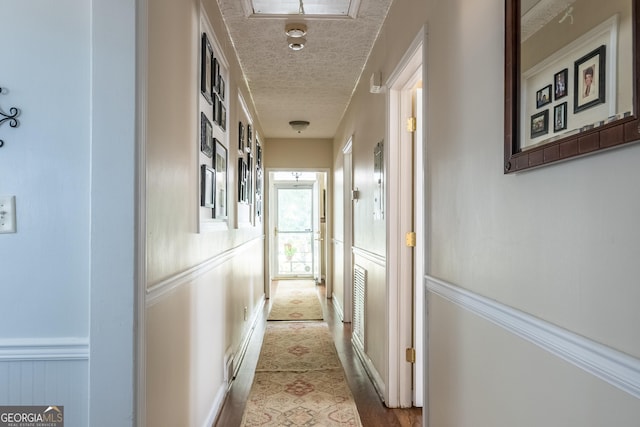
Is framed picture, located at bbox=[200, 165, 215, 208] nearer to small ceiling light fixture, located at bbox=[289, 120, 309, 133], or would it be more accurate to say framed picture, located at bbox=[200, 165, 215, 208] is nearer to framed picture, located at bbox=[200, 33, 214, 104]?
framed picture, located at bbox=[200, 33, 214, 104]

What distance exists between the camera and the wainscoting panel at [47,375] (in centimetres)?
129

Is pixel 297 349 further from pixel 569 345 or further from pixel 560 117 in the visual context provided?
pixel 560 117

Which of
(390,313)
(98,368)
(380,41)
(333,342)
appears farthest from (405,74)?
(333,342)

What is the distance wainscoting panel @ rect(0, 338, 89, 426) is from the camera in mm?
1292

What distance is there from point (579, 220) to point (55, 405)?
1.50 m

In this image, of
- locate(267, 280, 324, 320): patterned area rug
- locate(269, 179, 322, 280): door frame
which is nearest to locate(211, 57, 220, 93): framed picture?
locate(267, 280, 324, 320): patterned area rug

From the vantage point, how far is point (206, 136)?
221 cm

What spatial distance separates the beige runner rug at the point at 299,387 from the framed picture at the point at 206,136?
1576 mm

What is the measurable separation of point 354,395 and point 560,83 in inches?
101

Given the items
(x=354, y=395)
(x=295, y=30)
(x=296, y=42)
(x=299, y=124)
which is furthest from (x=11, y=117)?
(x=299, y=124)

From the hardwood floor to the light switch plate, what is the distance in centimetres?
171

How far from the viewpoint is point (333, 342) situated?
13.9 ft

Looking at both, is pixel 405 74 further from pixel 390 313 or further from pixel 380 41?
pixel 390 313

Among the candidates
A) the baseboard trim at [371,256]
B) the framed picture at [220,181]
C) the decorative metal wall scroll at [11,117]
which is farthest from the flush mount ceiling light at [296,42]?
the decorative metal wall scroll at [11,117]
